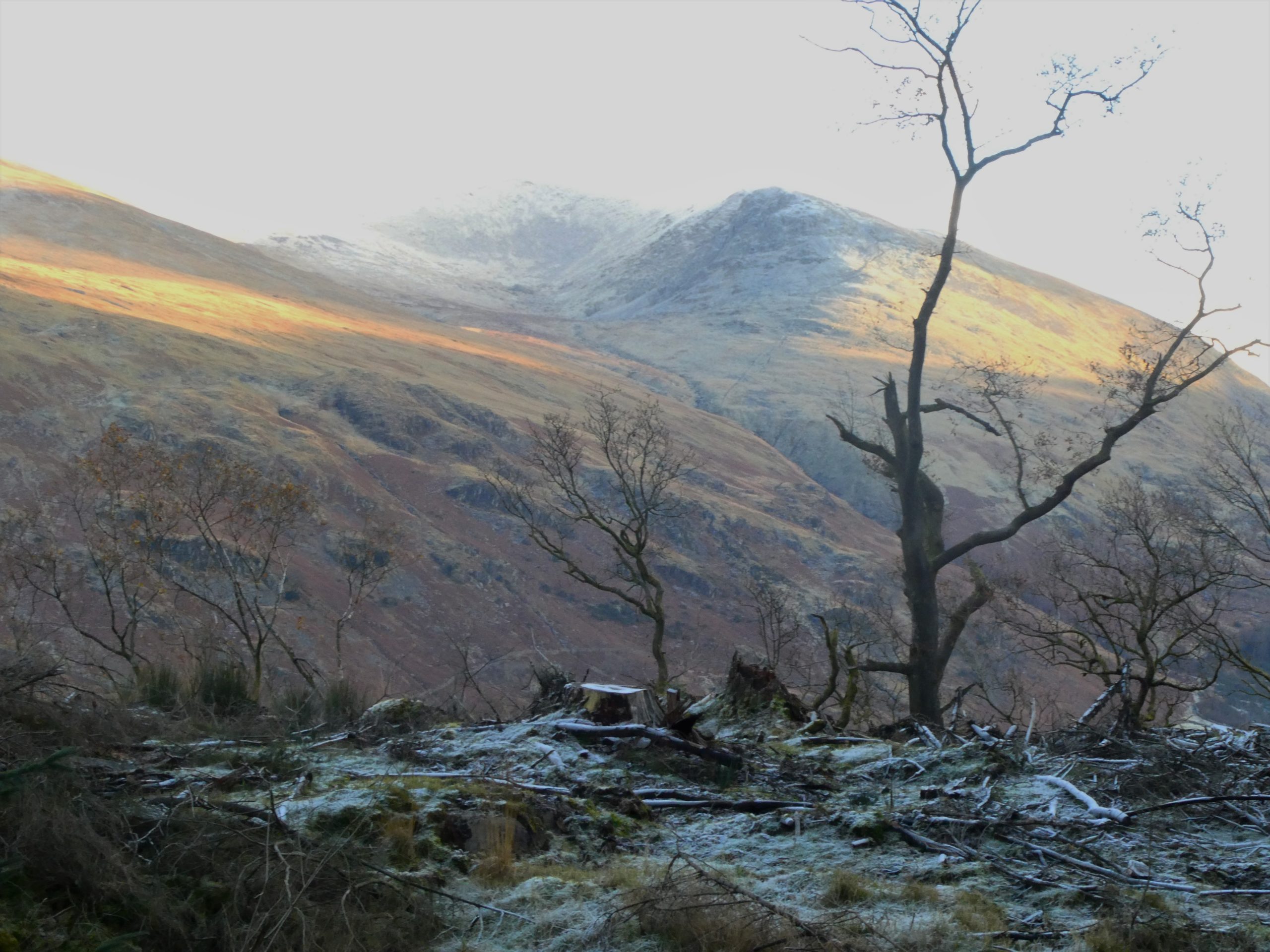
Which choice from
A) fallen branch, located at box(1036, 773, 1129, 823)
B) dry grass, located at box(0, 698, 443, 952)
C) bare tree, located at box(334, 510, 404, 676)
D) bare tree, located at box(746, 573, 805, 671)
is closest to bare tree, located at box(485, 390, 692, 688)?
bare tree, located at box(746, 573, 805, 671)

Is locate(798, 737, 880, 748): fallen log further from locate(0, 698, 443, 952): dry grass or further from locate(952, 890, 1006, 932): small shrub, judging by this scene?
locate(0, 698, 443, 952): dry grass

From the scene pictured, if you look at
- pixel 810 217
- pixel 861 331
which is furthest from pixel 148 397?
pixel 810 217

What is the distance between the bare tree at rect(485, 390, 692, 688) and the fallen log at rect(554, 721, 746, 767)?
4674 millimetres

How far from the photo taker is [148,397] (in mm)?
55719

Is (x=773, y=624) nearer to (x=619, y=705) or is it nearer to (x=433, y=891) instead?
(x=619, y=705)

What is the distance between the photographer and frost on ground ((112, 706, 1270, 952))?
459 cm

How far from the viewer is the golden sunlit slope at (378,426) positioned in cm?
5231

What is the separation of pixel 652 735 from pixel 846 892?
2675 mm

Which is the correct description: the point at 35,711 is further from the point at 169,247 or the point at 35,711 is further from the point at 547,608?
the point at 169,247

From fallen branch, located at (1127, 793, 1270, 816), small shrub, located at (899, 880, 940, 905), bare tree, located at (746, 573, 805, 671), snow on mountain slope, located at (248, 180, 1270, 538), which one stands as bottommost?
bare tree, located at (746, 573, 805, 671)

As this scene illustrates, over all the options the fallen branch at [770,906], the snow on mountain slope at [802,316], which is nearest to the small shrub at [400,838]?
the fallen branch at [770,906]

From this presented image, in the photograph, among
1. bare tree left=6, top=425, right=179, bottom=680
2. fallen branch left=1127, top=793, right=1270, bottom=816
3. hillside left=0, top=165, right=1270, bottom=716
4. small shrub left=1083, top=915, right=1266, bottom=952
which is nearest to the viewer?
small shrub left=1083, top=915, right=1266, bottom=952

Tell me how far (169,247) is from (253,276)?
22.5ft

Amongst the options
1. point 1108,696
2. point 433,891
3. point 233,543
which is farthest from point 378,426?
point 433,891
